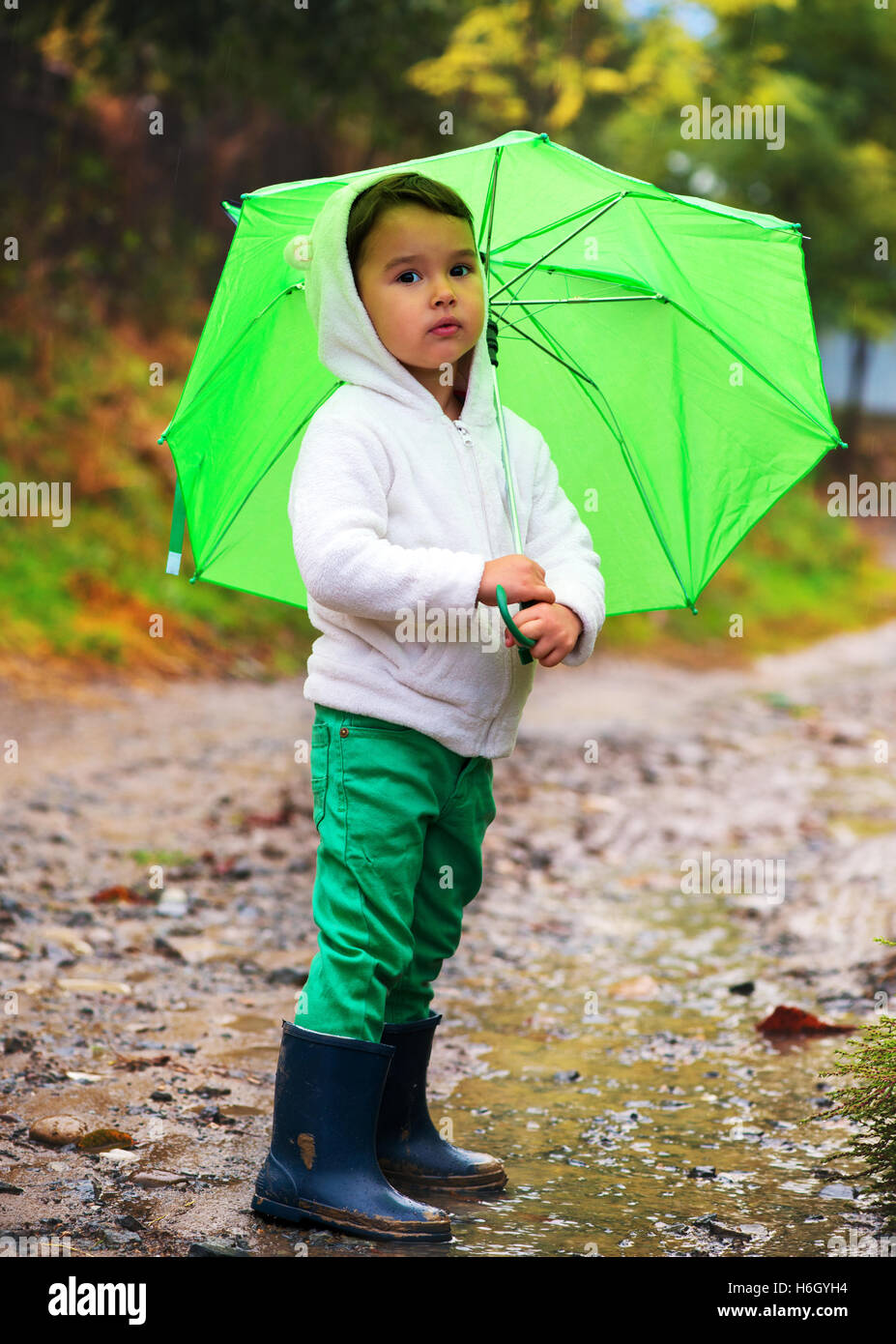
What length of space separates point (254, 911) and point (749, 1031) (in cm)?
172

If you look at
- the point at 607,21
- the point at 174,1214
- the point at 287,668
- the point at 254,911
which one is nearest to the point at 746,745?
the point at 287,668

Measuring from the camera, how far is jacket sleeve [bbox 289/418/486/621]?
247cm

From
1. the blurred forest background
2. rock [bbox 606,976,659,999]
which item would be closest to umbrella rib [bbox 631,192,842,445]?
rock [bbox 606,976,659,999]

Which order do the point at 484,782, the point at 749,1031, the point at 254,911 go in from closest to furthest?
the point at 484,782, the point at 749,1031, the point at 254,911

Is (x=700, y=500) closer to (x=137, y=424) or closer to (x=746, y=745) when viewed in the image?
(x=746, y=745)

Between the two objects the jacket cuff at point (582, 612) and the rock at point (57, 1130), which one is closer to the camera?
the jacket cuff at point (582, 612)

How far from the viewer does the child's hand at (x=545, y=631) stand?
2496 millimetres

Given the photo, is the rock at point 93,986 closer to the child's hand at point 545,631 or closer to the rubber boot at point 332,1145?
the rubber boot at point 332,1145

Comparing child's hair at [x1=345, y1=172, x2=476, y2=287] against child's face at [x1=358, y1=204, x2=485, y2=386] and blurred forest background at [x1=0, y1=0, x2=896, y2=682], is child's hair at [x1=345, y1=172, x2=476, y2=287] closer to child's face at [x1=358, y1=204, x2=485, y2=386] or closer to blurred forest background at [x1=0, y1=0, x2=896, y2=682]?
child's face at [x1=358, y1=204, x2=485, y2=386]

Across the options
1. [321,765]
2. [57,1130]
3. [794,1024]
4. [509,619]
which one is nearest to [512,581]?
[509,619]

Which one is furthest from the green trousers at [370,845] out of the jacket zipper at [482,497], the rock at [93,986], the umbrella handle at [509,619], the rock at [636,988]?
the rock at [636,988]

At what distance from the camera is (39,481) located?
9820mm

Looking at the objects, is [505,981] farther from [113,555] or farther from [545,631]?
[113,555]

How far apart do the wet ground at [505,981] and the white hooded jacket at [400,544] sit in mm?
979
